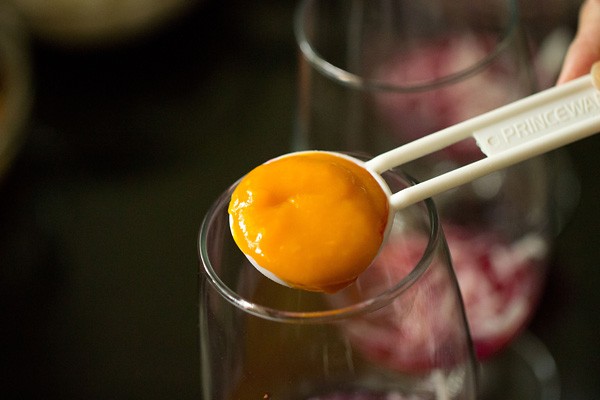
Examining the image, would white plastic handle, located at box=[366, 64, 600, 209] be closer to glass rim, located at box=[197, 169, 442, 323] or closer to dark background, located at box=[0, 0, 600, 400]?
glass rim, located at box=[197, 169, 442, 323]

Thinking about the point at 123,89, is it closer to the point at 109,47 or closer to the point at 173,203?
the point at 109,47

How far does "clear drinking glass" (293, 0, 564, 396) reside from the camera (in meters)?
0.50

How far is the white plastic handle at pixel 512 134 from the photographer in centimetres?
39

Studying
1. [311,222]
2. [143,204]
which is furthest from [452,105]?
[143,204]

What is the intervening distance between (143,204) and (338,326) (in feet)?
1.44

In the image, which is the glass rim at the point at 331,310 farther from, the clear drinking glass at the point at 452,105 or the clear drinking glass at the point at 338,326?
the clear drinking glass at the point at 452,105

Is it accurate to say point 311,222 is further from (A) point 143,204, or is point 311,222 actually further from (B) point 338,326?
(A) point 143,204

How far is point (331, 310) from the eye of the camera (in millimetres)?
378

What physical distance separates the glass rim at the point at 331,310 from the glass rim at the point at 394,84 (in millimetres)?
90

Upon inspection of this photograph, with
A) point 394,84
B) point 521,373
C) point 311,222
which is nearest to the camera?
point 311,222

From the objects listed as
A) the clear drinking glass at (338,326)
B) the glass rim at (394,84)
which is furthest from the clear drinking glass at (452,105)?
the clear drinking glass at (338,326)

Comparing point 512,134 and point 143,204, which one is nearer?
point 512,134

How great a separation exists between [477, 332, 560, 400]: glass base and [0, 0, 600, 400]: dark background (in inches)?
0.4

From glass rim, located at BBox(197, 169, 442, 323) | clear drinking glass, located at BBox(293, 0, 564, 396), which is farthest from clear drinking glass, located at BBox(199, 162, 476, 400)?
clear drinking glass, located at BBox(293, 0, 564, 396)
